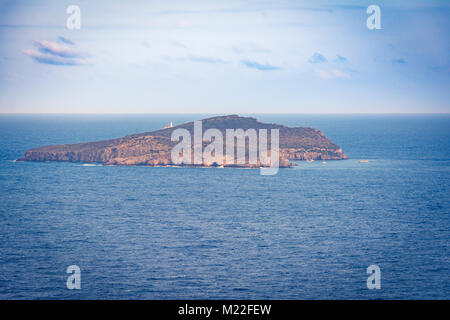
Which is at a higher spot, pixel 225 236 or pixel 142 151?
pixel 142 151

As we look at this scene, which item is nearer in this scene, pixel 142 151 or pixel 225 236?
pixel 225 236

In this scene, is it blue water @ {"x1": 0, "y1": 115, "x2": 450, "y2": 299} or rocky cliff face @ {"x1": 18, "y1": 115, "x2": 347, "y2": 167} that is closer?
blue water @ {"x1": 0, "y1": 115, "x2": 450, "y2": 299}

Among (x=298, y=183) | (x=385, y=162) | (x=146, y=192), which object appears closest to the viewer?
(x=146, y=192)

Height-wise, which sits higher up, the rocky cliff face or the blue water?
the rocky cliff face

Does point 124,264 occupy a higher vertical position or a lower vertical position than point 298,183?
lower

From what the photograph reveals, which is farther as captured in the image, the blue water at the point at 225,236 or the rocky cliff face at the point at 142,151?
the rocky cliff face at the point at 142,151

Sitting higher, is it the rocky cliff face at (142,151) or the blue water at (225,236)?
the rocky cliff face at (142,151)
